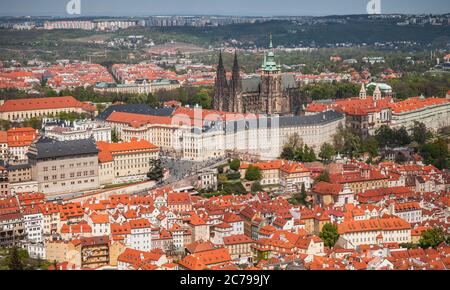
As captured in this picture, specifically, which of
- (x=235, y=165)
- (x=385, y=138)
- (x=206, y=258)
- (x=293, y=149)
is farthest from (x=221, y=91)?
(x=206, y=258)

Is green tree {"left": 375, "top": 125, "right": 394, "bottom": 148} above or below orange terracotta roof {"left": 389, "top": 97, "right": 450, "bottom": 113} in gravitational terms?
below

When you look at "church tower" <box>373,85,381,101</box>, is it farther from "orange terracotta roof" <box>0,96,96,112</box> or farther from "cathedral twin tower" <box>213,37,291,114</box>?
"orange terracotta roof" <box>0,96,96,112</box>

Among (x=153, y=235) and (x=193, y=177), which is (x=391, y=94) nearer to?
(x=193, y=177)

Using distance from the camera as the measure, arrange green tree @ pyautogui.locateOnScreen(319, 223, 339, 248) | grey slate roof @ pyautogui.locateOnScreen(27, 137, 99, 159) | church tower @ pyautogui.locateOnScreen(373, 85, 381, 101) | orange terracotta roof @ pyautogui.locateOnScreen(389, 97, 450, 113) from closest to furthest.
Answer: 1. green tree @ pyautogui.locateOnScreen(319, 223, 339, 248)
2. grey slate roof @ pyautogui.locateOnScreen(27, 137, 99, 159)
3. orange terracotta roof @ pyautogui.locateOnScreen(389, 97, 450, 113)
4. church tower @ pyautogui.locateOnScreen(373, 85, 381, 101)

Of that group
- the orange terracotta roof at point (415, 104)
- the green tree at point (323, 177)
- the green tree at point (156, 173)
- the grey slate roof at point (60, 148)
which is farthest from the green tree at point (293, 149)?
the orange terracotta roof at point (415, 104)

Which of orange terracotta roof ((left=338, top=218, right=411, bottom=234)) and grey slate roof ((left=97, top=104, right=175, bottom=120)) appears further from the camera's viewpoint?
grey slate roof ((left=97, top=104, right=175, bottom=120))

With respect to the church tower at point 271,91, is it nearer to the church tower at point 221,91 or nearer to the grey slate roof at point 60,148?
the church tower at point 221,91

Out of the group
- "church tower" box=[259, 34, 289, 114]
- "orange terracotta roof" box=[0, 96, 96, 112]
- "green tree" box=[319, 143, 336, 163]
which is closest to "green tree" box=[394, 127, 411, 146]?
"green tree" box=[319, 143, 336, 163]
